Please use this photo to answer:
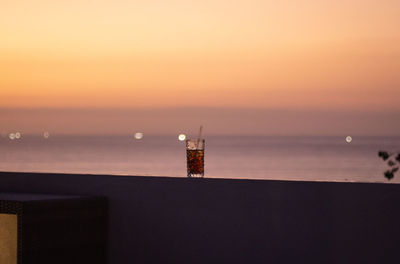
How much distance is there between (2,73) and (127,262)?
987cm

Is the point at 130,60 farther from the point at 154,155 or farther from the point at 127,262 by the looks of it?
the point at 154,155

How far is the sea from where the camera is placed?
37375 mm

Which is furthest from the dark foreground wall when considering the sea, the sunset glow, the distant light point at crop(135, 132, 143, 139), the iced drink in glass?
the distant light point at crop(135, 132, 143, 139)

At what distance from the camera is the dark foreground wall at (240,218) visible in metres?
3.66

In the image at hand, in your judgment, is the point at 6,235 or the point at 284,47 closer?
the point at 6,235

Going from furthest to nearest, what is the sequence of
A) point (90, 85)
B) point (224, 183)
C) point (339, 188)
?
point (90, 85)
point (224, 183)
point (339, 188)

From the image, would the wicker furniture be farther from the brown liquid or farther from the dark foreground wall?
the brown liquid

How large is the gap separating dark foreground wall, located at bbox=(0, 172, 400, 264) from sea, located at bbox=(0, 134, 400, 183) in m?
25.0

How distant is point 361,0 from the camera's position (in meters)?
11.1

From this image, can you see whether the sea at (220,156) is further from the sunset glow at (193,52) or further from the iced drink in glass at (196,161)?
the iced drink in glass at (196,161)

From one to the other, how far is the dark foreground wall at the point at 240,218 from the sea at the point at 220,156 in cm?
2500

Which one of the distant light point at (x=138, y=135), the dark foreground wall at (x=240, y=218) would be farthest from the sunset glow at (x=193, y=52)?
the distant light point at (x=138, y=135)

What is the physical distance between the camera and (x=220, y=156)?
48156mm

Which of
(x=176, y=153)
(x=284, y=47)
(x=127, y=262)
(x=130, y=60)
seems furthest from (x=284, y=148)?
(x=127, y=262)
